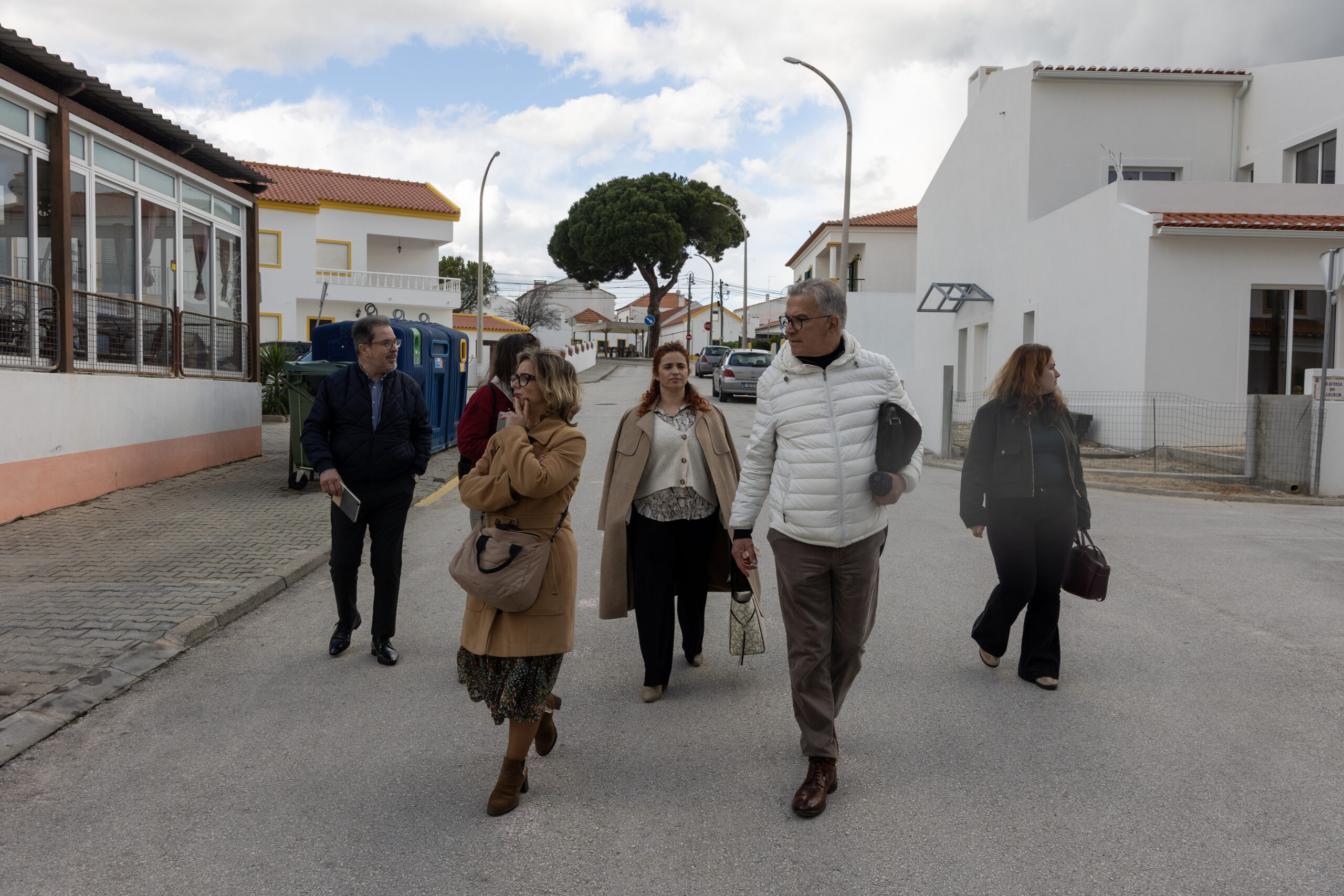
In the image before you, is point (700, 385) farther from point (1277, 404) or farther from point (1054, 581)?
point (1054, 581)

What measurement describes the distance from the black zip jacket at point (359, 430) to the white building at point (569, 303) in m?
48.4

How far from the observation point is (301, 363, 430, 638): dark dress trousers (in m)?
5.19

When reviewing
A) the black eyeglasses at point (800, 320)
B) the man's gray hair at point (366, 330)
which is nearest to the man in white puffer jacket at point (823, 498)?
the black eyeglasses at point (800, 320)

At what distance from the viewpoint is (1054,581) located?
192 inches

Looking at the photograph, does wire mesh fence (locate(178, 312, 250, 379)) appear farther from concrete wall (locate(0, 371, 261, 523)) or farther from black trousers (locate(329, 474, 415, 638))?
black trousers (locate(329, 474, 415, 638))

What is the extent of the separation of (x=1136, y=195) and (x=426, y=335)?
11819mm

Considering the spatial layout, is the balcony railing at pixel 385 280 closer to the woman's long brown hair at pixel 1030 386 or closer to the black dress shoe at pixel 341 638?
the black dress shoe at pixel 341 638

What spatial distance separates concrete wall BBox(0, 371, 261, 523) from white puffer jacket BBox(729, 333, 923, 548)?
304 inches

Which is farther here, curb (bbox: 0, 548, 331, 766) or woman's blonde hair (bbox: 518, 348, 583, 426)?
curb (bbox: 0, 548, 331, 766)

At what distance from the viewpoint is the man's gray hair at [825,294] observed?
3561 mm

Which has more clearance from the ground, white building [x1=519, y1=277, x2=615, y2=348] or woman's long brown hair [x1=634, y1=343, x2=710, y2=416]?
white building [x1=519, y1=277, x2=615, y2=348]

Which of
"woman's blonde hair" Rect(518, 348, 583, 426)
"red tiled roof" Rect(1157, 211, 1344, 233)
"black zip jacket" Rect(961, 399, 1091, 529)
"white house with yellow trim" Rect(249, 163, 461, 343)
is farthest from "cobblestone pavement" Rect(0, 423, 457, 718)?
"white house with yellow trim" Rect(249, 163, 461, 343)

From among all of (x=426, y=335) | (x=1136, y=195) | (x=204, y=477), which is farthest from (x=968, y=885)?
(x=1136, y=195)

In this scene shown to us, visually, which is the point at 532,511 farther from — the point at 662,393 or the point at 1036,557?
the point at 1036,557
